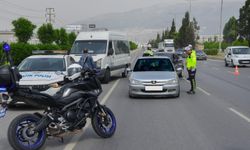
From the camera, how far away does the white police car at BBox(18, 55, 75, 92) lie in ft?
36.9

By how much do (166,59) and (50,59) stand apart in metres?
4.12

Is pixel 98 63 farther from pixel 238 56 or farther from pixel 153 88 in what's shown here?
pixel 238 56

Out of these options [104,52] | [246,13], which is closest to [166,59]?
[104,52]

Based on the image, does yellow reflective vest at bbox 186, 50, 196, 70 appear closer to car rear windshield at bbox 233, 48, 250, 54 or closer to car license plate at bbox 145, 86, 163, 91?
car license plate at bbox 145, 86, 163, 91

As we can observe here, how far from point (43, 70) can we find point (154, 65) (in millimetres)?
4116

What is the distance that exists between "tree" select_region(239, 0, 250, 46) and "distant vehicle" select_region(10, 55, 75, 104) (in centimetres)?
5529

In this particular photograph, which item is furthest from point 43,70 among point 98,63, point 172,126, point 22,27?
point 22,27

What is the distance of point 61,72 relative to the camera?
40.7 feet

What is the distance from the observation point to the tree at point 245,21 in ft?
216

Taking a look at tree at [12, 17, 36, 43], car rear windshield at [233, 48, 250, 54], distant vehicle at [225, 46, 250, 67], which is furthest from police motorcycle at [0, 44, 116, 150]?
tree at [12, 17, 36, 43]

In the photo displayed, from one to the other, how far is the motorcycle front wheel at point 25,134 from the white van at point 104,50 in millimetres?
12058

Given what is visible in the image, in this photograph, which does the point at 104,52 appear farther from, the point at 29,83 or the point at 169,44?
the point at 169,44

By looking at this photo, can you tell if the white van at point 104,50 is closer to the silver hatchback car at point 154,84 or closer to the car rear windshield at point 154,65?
the car rear windshield at point 154,65

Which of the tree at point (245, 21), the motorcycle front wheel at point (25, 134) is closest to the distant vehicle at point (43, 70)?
the motorcycle front wheel at point (25, 134)
